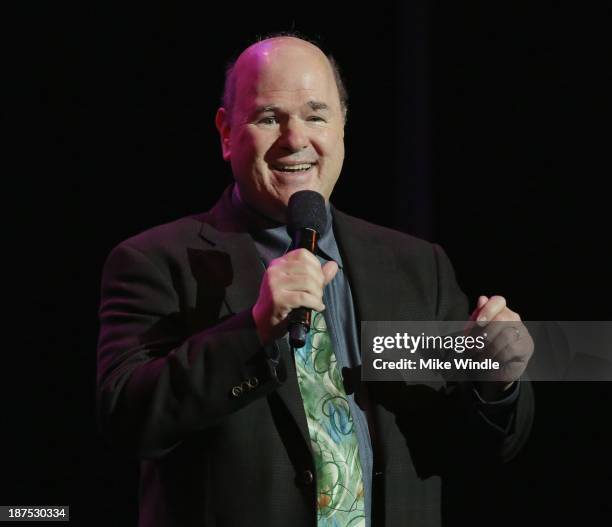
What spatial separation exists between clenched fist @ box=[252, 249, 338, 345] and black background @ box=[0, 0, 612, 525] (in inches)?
60.7

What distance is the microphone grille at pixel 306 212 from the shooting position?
146 centimetres

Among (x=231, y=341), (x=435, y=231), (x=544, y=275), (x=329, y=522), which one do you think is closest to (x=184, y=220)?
(x=231, y=341)

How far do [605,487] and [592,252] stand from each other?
81 centimetres

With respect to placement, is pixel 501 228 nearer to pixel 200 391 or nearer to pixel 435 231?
pixel 435 231

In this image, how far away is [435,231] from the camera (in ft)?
9.49

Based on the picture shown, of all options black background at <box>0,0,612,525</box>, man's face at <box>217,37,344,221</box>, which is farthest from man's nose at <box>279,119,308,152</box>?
black background at <box>0,0,612,525</box>

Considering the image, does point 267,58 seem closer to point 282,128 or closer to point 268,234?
point 282,128

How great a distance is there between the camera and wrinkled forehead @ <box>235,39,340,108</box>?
168 cm

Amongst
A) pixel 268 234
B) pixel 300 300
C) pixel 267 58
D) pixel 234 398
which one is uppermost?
pixel 267 58

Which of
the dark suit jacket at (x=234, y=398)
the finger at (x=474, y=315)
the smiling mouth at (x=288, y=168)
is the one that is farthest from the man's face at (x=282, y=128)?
the finger at (x=474, y=315)

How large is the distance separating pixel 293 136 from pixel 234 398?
571 mm

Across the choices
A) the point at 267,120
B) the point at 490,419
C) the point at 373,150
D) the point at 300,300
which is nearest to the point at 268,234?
the point at 267,120

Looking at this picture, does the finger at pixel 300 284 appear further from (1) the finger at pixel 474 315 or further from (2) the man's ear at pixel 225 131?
(2) the man's ear at pixel 225 131

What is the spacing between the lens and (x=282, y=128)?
65.6 inches
